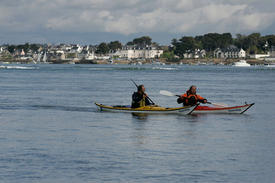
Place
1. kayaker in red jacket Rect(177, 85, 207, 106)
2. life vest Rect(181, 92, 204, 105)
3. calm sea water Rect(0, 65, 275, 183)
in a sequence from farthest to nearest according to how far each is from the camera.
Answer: life vest Rect(181, 92, 204, 105), kayaker in red jacket Rect(177, 85, 207, 106), calm sea water Rect(0, 65, 275, 183)

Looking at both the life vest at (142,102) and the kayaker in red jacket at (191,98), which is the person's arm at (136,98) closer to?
the life vest at (142,102)

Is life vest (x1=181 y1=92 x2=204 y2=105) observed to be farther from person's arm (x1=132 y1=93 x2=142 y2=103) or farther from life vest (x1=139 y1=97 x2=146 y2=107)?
person's arm (x1=132 y1=93 x2=142 y2=103)

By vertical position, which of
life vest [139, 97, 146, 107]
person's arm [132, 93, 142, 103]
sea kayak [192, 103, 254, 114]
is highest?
person's arm [132, 93, 142, 103]

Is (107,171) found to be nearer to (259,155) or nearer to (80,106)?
(259,155)

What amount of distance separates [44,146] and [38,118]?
37.3ft

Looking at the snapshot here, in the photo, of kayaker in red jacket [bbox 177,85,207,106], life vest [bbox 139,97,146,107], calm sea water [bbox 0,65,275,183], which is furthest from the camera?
life vest [bbox 139,97,146,107]

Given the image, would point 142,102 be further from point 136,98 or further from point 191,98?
point 191,98

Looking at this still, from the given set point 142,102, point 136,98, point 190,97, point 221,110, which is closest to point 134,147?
point 136,98

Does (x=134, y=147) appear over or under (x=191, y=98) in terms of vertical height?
under

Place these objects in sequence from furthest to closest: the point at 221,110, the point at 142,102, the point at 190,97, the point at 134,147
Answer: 1. the point at 221,110
2. the point at 142,102
3. the point at 190,97
4. the point at 134,147

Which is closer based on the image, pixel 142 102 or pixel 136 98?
pixel 136 98

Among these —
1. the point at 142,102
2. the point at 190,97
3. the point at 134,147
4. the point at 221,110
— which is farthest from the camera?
the point at 221,110

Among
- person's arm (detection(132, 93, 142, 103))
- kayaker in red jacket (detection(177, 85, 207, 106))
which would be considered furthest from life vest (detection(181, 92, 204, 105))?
person's arm (detection(132, 93, 142, 103))

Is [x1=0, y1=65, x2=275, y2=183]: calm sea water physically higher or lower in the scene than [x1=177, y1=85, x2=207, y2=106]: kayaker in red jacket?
lower
